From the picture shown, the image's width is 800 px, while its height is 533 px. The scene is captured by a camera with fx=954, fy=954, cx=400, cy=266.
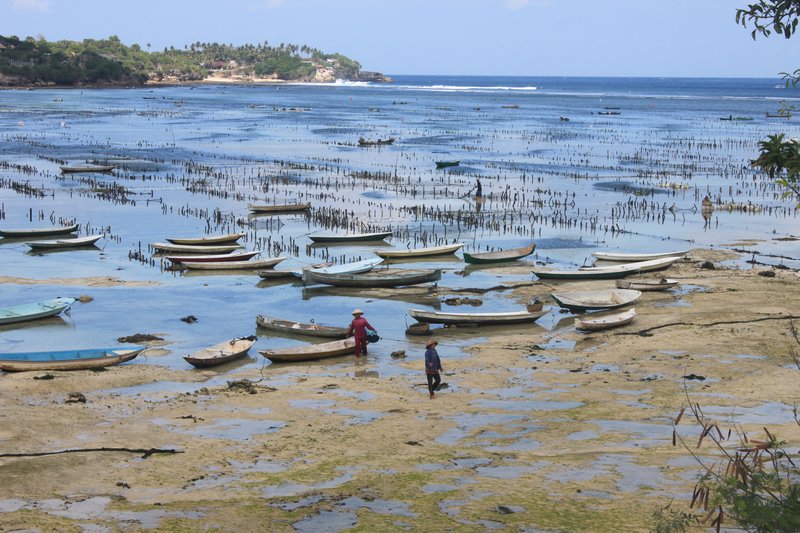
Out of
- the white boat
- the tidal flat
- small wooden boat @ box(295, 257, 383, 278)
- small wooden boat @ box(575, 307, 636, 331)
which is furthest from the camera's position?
the white boat

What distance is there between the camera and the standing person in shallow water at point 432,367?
62.1ft

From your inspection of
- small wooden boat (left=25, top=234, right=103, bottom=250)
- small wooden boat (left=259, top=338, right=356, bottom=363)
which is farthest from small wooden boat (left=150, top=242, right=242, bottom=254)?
small wooden boat (left=259, top=338, right=356, bottom=363)

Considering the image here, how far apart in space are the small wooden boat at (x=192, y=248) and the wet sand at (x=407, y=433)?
39.6 ft

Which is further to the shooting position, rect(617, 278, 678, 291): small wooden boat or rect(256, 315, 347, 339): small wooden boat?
rect(617, 278, 678, 291): small wooden boat

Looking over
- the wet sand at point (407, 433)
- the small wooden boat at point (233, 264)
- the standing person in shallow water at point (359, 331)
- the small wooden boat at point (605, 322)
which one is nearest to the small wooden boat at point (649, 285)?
the small wooden boat at point (605, 322)

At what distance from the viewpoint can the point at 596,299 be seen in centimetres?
2744

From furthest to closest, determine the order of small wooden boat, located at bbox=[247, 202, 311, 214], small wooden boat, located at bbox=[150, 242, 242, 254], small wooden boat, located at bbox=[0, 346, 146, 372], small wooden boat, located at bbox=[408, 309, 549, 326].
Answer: small wooden boat, located at bbox=[247, 202, 311, 214], small wooden boat, located at bbox=[150, 242, 242, 254], small wooden boat, located at bbox=[408, 309, 549, 326], small wooden boat, located at bbox=[0, 346, 146, 372]

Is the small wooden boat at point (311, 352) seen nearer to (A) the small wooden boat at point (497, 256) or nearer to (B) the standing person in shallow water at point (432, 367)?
(B) the standing person in shallow water at point (432, 367)

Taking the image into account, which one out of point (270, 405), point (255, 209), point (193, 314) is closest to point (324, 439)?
point (270, 405)

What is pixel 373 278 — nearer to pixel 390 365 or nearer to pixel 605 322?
pixel 390 365

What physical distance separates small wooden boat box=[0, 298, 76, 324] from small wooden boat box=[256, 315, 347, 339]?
5.54m

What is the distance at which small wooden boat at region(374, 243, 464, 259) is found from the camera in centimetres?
3425

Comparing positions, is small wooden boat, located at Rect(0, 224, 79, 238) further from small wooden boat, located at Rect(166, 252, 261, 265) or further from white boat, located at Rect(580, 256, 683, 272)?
white boat, located at Rect(580, 256, 683, 272)

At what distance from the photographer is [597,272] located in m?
30.9
